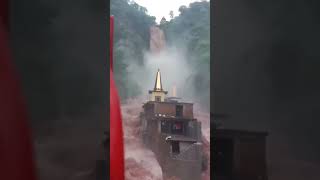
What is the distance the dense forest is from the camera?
227 centimetres

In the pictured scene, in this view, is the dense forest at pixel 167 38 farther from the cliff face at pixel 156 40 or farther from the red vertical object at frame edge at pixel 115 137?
the red vertical object at frame edge at pixel 115 137


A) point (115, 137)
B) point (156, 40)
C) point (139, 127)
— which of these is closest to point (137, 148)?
point (139, 127)

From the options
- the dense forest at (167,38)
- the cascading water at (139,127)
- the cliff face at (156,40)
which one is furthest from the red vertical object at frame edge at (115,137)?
the cliff face at (156,40)

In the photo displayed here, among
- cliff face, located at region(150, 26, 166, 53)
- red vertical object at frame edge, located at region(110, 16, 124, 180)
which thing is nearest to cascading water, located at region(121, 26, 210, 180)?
cliff face, located at region(150, 26, 166, 53)

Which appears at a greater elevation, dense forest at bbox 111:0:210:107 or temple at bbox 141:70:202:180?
dense forest at bbox 111:0:210:107

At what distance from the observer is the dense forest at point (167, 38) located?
7.45 ft

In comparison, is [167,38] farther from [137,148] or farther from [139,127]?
[137,148]

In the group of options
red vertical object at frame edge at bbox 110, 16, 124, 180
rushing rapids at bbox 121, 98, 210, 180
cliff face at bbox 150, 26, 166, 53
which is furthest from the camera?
cliff face at bbox 150, 26, 166, 53

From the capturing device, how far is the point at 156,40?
98.0 inches

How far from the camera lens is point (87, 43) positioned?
1560mm

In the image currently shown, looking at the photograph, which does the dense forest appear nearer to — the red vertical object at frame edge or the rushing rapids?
the rushing rapids

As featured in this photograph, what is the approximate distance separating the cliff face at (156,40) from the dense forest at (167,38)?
3 centimetres

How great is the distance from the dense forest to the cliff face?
0.11 feet

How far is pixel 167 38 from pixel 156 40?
0.10 metres
